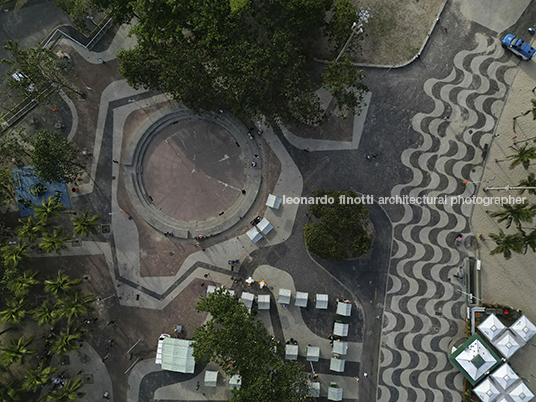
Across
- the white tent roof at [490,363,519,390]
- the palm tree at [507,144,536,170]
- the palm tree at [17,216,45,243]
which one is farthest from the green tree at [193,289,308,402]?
the palm tree at [507,144,536,170]

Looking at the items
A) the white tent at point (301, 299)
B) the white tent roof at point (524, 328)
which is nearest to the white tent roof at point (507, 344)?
the white tent roof at point (524, 328)

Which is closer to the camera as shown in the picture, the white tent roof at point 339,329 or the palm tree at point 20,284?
the palm tree at point 20,284

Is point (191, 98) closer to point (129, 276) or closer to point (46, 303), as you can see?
point (129, 276)

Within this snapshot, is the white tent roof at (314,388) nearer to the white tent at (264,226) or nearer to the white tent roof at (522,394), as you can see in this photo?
the white tent at (264,226)

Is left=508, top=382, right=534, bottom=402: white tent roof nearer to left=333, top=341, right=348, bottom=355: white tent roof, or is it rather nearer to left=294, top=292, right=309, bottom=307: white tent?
left=333, top=341, right=348, bottom=355: white tent roof

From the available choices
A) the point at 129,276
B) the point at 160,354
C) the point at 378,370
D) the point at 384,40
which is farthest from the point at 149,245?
the point at 384,40
